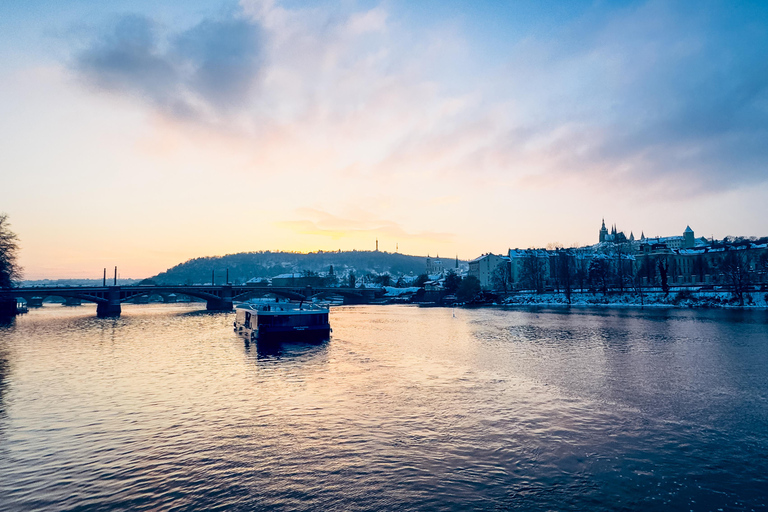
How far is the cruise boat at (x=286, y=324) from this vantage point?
5253 centimetres

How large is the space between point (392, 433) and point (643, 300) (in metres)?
111

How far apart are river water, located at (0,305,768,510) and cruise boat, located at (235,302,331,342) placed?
1383 cm

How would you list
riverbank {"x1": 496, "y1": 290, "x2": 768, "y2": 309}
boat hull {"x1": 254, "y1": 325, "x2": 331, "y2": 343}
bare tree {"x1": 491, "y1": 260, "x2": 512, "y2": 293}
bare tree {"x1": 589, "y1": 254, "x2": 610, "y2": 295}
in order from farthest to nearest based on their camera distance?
bare tree {"x1": 491, "y1": 260, "x2": 512, "y2": 293} < bare tree {"x1": 589, "y1": 254, "x2": 610, "y2": 295} < riverbank {"x1": 496, "y1": 290, "x2": 768, "y2": 309} < boat hull {"x1": 254, "y1": 325, "x2": 331, "y2": 343}

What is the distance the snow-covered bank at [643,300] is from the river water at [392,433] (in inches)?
2635

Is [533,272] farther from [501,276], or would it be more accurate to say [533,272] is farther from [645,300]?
[645,300]

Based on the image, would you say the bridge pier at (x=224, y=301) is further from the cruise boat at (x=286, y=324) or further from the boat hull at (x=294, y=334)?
the boat hull at (x=294, y=334)

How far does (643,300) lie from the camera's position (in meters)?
109

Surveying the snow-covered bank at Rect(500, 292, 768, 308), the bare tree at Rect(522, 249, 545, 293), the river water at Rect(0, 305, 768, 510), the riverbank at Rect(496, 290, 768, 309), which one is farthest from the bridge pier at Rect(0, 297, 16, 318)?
the bare tree at Rect(522, 249, 545, 293)

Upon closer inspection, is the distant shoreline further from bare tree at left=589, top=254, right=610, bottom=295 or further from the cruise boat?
the cruise boat

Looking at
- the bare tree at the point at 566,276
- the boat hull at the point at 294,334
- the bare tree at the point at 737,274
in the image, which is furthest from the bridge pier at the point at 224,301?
the bare tree at the point at 737,274

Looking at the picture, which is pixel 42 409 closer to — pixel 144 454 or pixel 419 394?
pixel 144 454

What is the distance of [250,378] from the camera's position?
31516mm

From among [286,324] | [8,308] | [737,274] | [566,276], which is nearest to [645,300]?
[737,274]

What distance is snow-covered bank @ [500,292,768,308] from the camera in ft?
303
